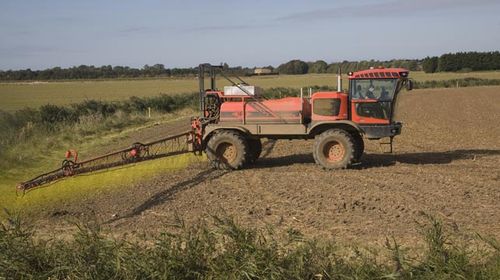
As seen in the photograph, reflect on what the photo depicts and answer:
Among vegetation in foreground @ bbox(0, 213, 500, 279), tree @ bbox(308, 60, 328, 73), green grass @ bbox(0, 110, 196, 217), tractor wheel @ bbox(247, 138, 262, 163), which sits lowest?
green grass @ bbox(0, 110, 196, 217)

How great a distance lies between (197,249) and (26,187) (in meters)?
8.50

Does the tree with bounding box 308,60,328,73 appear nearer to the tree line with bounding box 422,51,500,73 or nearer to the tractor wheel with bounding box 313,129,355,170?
the tree line with bounding box 422,51,500,73

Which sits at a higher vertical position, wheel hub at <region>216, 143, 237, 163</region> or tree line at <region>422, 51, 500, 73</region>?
tree line at <region>422, 51, 500, 73</region>

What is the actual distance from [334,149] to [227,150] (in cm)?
263

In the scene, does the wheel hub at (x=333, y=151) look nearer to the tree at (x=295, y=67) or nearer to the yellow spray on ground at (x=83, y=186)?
the yellow spray on ground at (x=83, y=186)

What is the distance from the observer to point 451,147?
17.5 metres

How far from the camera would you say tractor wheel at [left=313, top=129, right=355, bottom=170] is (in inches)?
534

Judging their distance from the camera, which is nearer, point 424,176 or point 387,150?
point 424,176

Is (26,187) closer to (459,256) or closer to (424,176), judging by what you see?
(424,176)

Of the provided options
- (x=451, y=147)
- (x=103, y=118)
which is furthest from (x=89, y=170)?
(x=103, y=118)

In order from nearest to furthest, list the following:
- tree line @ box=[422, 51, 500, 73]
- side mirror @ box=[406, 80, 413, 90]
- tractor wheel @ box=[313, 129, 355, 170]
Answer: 1. tractor wheel @ box=[313, 129, 355, 170]
2. side mirror @ box=[406, 80, 413, 90]
3. tree line @ box=[422, 51, 500, 73]

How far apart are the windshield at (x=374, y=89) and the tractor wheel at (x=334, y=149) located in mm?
1017

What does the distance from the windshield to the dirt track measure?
1.74 meters

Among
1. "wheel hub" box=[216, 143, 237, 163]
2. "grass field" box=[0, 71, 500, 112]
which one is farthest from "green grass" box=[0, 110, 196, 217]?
"grass field" box=[0, 71, 500, 112]
